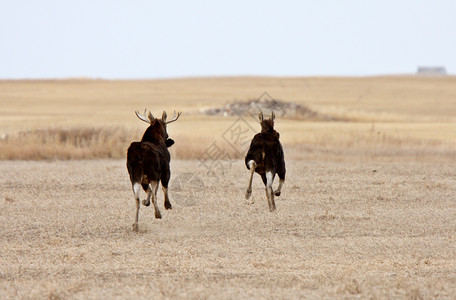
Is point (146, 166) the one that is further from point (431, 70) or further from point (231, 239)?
point (431, 70)

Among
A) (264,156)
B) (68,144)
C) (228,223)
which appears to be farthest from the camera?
(68,144)

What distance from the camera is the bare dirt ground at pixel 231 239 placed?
8867mm

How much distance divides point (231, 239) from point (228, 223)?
1.53m

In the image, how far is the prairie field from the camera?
29.6 feet

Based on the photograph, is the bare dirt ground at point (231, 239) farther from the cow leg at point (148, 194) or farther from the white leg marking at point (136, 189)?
the white leg marking at point (136, 189)

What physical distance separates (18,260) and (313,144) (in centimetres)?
2128

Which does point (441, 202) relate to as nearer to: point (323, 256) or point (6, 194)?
point (323, 256)

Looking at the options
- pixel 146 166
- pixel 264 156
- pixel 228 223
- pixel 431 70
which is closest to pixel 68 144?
pixel 228 223

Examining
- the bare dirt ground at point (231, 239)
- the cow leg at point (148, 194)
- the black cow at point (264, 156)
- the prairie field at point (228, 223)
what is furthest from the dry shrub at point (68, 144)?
the black cow at point (264, 156)

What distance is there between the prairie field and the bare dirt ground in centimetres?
3

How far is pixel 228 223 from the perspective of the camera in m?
13.9

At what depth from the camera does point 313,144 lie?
31031 mm

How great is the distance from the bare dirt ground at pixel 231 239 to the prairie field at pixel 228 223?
33 millimetres

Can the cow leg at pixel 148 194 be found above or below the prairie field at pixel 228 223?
above
